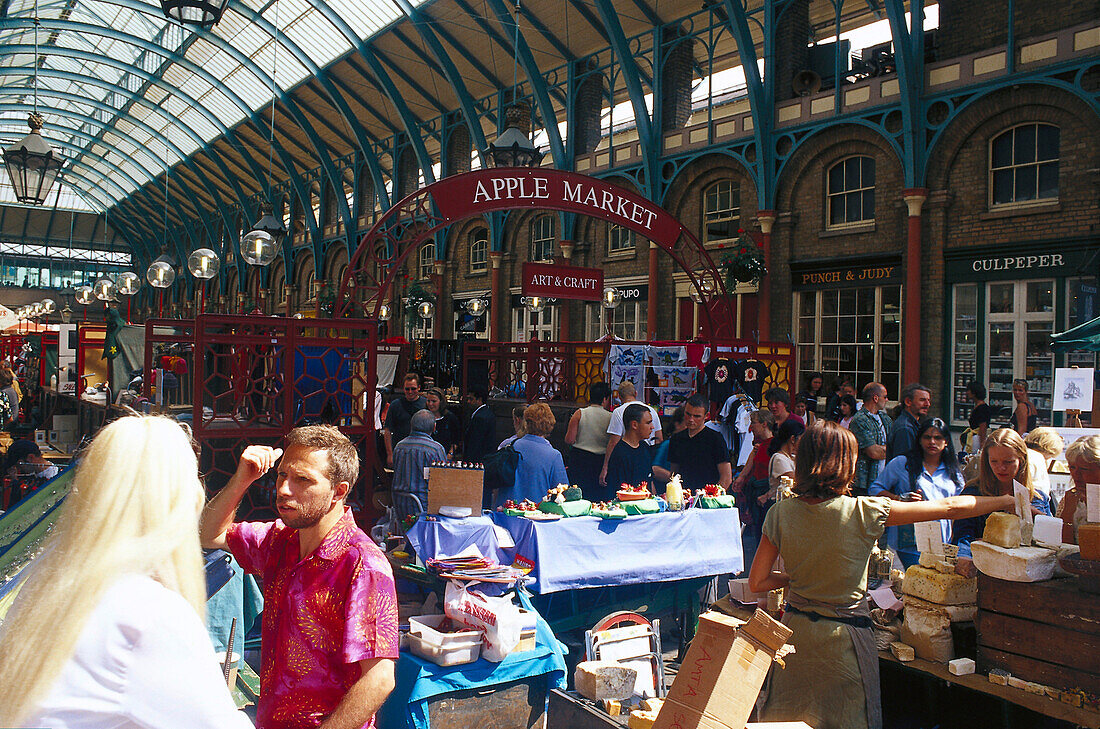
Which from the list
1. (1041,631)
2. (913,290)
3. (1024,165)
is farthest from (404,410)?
(1024,165)

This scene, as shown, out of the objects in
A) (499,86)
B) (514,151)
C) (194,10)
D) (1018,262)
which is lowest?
(1018,262)

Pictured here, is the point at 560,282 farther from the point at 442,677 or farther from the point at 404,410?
the point at 442,677

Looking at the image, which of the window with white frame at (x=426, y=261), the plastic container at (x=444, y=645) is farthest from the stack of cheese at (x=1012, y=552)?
the window with white frame at (x=426, y=261)

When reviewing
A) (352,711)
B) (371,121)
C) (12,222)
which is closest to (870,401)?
(352,711)

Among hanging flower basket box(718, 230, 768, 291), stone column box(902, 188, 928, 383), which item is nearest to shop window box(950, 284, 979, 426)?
stone column box(902, 188, 928, 383)

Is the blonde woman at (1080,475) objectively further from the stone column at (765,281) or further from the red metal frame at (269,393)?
the stone column at (765,281)

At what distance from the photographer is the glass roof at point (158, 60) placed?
23.5m

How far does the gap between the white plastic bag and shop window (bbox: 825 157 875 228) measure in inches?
531

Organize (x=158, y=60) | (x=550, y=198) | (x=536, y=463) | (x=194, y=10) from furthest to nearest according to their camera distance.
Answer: (x=158, y=60) → (x=550, y=198) → (x=194, y=10) → (x=536, y=463)

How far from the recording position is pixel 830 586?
3248 millimetres

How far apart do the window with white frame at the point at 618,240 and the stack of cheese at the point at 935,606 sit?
1655 cm

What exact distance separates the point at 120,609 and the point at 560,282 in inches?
428

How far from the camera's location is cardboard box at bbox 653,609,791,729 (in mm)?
3092

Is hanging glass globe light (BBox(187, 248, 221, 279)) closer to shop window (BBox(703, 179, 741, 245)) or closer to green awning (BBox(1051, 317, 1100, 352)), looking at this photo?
shop window (BBox(703, 179, 741, 245))
